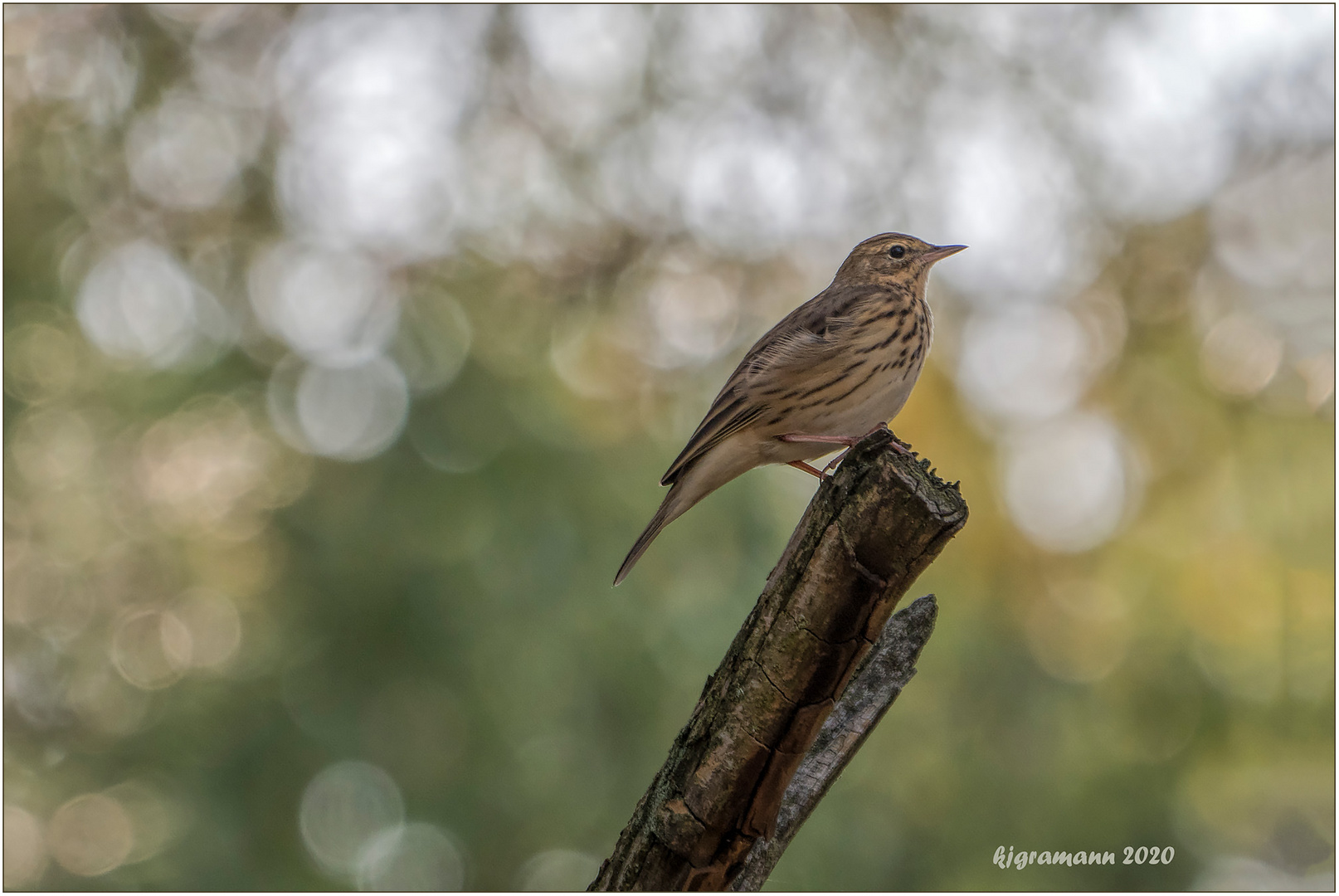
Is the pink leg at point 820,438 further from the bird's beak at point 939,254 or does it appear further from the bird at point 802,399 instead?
the bird's beak at point 939,254

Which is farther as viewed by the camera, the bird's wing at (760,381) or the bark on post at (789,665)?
the bird's wing at (760,381)

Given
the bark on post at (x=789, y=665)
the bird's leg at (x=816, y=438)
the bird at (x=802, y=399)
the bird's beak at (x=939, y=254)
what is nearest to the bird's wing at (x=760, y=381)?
the bird at (x=802, y=399)

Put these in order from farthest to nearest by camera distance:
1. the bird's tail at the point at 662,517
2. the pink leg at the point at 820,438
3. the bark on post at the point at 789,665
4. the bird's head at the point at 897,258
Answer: the bird's head at the point at 897,258 → the bird's tail at the point at 662,517 → the pink leg at the point at 820,438 → the bark on post at the point at 789,665

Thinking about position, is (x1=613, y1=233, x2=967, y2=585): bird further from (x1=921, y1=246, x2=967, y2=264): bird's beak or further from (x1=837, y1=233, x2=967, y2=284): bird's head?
(x1=921, y1=246, x2=967, y2=264): bird's beak

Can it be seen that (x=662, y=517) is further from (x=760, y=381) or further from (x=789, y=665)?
(x=789, y=665)

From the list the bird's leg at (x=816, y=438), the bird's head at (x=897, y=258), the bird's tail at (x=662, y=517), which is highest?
the bird's head at (x=897, y=258)

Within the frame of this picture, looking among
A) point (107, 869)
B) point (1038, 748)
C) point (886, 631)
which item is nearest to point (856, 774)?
point (1038, 748)

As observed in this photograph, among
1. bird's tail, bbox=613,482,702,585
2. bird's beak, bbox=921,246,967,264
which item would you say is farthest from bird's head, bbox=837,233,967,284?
bird's tail, bbox=613,482,702,585
